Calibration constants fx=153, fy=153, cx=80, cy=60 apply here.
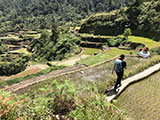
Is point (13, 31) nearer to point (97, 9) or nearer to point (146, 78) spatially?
point (97, 9)

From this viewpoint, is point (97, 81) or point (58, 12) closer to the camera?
point (97, 81)

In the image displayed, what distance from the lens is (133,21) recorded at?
33.9 meters

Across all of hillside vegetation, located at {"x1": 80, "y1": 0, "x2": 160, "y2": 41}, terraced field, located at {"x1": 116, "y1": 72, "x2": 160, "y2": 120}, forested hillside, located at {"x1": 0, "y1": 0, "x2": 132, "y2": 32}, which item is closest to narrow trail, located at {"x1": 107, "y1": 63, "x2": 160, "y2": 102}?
terraced field, located at {"x1": 116, "y1": 72, "x2": 160, "y2": 120}

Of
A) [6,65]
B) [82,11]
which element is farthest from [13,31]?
[6,65]

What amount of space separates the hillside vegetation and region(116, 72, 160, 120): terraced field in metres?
21.6

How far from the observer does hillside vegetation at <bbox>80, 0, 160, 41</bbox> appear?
29094 mm

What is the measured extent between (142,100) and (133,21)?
3115 centimetres

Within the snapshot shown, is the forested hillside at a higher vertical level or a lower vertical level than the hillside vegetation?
lower

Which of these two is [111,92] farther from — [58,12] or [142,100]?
[58,12]

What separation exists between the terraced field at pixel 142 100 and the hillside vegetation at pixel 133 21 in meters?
21.6

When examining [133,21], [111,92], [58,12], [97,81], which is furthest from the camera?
[58,12]

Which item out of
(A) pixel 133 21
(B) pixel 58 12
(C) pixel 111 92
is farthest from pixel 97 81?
(B) pixel 58 12

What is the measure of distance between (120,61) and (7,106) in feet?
13.8

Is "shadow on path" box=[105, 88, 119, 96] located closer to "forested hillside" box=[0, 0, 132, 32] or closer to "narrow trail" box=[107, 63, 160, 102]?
"narrow trail" box=[107, 63, 160, 102]
